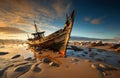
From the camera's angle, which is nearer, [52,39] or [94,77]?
[94,77]

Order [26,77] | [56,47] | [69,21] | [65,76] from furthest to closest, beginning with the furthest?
[56,47]
[69,21]
[65,76]
[26,77]

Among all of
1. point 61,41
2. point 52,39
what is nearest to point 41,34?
point 52,39

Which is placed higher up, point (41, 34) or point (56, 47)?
point (41, 34)

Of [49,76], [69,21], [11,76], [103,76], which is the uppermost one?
[69,21]

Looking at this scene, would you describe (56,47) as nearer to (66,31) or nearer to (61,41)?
(61,41)

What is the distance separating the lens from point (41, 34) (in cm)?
1906

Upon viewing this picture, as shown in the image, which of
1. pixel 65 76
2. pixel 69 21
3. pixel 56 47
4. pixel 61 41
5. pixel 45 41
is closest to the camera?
pixel 65 76

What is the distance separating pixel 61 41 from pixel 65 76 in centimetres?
609

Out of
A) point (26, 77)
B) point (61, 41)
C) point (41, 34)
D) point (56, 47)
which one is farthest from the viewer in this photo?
point (41, 34)

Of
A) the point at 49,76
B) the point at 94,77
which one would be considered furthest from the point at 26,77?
the point at 94,77

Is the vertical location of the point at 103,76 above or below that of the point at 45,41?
below

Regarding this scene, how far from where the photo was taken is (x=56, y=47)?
10688 millimetres

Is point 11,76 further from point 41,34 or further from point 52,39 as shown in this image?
point 41,34

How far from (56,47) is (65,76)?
6816mm
